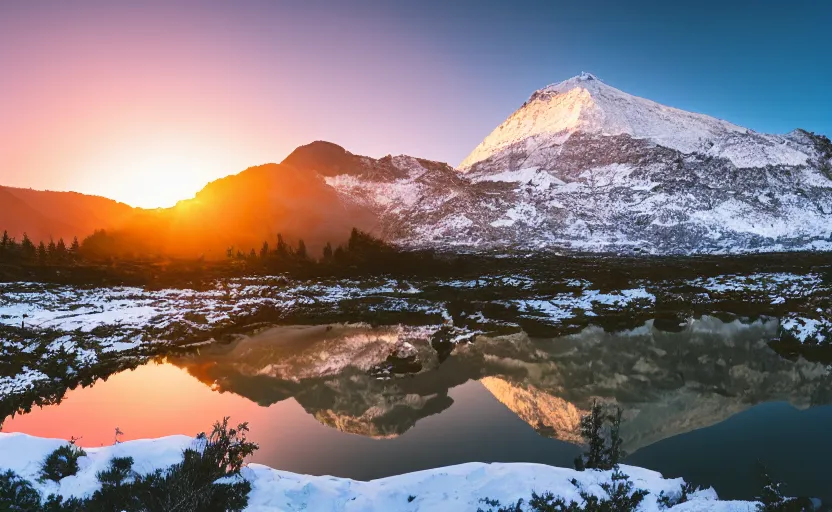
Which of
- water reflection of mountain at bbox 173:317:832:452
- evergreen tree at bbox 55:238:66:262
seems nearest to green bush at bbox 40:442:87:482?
water reflection of mountain at bbox 173:317:832:452

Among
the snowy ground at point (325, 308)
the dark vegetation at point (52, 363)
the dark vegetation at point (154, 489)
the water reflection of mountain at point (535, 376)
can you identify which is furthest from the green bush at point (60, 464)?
the snowy ground at point (325, 308)

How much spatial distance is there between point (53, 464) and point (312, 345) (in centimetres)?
3231

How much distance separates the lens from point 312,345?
43312mm

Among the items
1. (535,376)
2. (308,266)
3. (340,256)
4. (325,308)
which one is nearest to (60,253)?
(308,266)

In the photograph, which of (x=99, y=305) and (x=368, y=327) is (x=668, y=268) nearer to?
(x=368, y=327)

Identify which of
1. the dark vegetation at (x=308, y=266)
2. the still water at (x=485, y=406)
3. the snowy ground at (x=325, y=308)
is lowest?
the still water at (x=485, y=406)

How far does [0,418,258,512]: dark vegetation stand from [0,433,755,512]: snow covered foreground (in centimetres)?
26

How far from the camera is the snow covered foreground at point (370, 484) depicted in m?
11.0

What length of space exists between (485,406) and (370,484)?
15.2 meters

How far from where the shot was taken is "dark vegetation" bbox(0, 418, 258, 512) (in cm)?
989

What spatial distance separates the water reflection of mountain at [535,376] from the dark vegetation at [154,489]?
12001mm

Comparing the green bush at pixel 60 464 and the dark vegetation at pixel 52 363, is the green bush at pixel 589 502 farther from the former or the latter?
the dark vegetation at pixel 52 363

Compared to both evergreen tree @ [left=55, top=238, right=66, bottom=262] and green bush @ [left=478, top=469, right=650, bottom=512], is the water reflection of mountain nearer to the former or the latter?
green bush @ [left=478, top=469, right=650, bottom=512]

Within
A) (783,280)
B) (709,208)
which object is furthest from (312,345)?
(709,208)
